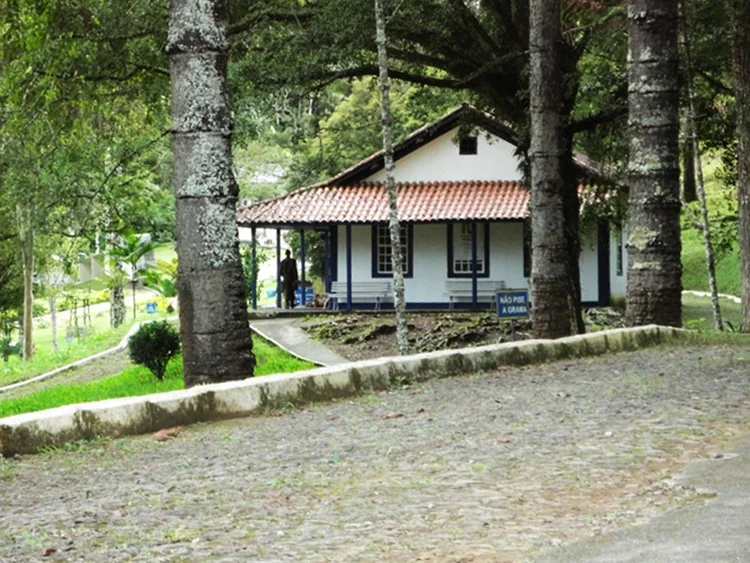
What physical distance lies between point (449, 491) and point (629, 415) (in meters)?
2.67

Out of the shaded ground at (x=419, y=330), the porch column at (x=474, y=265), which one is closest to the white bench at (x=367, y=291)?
the porch column at (x=474, y=265)

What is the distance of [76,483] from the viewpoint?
721 cm

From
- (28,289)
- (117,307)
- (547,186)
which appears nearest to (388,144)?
(547,186)

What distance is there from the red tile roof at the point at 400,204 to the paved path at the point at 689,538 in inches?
1206

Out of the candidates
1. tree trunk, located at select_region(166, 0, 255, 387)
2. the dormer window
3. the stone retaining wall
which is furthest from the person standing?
tree trunk, located at select_region(166, 0, 255, 387)

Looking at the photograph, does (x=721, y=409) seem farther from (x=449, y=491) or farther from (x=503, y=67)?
(x=503, y=67)

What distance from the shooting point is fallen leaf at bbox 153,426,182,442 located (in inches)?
344

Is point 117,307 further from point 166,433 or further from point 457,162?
point 166,433

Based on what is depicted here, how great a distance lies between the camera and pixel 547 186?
18.0 metres

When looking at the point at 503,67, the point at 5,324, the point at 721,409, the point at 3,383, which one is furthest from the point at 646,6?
the point at 5,324

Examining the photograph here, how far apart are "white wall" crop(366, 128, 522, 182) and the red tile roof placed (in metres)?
0.30

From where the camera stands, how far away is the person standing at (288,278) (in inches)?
1612

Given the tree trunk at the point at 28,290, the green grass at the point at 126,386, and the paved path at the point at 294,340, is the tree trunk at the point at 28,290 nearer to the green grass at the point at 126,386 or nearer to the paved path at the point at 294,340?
the paved path at the point at 294,340

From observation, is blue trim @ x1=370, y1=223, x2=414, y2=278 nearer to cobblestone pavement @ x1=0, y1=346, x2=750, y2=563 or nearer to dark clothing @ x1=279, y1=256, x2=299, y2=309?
dark clothing @ x1=279, y1=256, x2=299, y2=309
